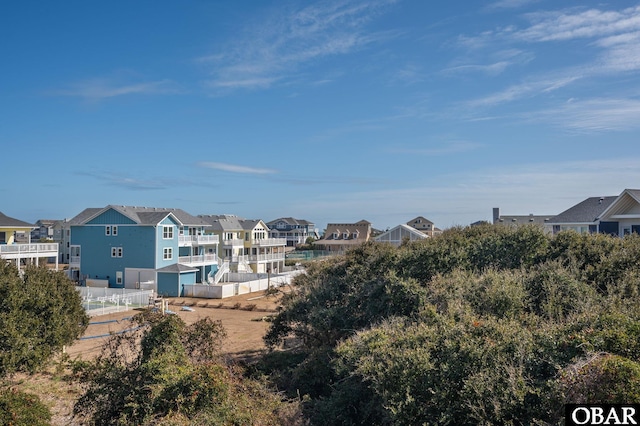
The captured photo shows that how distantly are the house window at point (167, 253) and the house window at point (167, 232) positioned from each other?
975 mm

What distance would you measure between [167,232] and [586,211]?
109 feet

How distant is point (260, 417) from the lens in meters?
8.98

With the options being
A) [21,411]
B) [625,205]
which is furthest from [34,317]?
[625,205]

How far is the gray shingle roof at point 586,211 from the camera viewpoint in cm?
3102

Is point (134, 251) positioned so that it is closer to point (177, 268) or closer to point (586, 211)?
point (177, 268)

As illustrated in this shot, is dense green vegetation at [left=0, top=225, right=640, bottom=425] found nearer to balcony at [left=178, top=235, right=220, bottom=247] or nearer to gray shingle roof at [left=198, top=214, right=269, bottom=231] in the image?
balcony at [left=178, top=235, right=220, bottom=247]

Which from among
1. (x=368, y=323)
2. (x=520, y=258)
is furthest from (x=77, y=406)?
(x=520, y=258)

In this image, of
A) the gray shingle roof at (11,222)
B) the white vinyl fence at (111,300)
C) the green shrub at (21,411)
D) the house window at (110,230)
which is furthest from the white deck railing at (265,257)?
the green shrub at (21,411)

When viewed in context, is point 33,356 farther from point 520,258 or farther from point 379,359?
point 520,258

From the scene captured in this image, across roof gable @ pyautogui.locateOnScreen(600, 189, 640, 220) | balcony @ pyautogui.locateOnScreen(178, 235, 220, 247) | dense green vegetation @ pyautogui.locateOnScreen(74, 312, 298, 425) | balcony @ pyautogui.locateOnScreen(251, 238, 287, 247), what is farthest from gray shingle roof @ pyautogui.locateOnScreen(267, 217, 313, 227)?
dense green vegetation @ pyautogui.locateOnScreen(74, 312, 298, 425)

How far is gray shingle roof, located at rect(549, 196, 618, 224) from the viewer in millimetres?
31016

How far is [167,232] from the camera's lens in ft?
137

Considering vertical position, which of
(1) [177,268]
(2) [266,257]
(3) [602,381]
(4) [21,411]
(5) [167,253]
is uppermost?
(5) [167,253]

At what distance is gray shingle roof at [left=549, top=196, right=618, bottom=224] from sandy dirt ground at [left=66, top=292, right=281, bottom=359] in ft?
67.4
